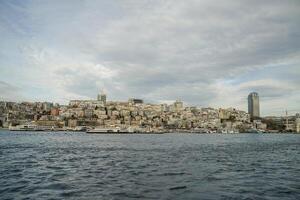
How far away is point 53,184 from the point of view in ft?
60.6

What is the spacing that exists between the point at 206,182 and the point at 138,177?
3.94 metres

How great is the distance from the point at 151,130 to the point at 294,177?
16943 cm

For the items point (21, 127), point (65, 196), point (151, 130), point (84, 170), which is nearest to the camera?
point (65, 196)

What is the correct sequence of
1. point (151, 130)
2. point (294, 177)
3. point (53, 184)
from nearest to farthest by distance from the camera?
point (53, 184) → point (294, 177) → point (151, 130)

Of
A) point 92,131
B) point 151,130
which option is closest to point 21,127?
point 92,131

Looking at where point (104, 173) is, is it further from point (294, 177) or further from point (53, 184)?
point (294, 177)

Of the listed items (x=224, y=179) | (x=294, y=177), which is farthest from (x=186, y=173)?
(x=294, y=177)

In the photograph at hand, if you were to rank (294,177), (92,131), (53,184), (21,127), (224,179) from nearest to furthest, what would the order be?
(53,184) → (224,179) → (294,177) → (92,131) → (21,127)

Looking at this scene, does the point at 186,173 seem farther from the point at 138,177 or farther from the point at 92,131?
the point at 92,131

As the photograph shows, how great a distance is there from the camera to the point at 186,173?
22.8 metres

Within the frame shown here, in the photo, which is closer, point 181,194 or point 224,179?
point 181,194

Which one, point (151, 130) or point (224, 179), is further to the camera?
point (151, 130)

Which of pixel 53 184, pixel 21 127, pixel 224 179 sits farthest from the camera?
Result: pixel 21 127

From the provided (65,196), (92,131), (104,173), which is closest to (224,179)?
(104,173)
